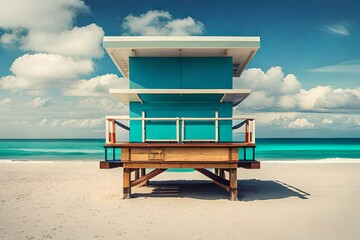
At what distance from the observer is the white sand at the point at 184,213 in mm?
7875

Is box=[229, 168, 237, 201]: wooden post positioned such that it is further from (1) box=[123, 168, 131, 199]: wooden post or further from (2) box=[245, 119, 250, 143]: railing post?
(1) box=[123, 168, 131, 199]: wooden post

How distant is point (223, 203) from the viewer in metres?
11.0

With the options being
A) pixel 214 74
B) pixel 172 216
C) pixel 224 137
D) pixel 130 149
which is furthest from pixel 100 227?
pixel 214 74

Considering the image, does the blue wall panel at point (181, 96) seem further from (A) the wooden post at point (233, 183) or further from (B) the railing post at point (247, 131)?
(A) the wooden post at point (233, 183)

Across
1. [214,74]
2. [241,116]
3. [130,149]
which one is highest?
[214,74]

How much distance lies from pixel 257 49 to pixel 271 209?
5.68m

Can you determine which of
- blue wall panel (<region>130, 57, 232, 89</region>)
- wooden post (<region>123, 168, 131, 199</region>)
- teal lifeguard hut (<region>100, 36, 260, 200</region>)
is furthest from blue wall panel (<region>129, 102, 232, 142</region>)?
wooden post (<region>123, 168, 131, 199</region>)

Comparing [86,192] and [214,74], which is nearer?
[214,74]

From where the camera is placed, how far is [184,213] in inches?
383

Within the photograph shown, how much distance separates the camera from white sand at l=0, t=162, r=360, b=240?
7875 millimetres

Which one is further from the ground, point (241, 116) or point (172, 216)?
point (241, 116)

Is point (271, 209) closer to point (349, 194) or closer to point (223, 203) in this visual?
point (223, 203)

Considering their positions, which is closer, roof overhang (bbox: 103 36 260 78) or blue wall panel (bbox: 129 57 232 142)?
roof overhang (bbox: 103 36 260 78)

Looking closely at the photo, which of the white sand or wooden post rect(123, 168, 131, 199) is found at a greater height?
wooden post rect(123, 168, 131, 199)
